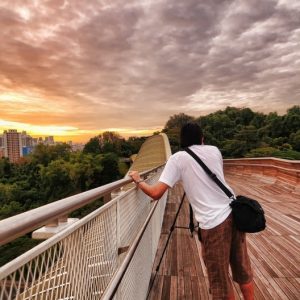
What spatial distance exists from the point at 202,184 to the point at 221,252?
1.40 ft

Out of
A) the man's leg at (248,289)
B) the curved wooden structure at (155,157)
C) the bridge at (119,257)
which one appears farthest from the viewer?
the curved wooden structure at (155,157)

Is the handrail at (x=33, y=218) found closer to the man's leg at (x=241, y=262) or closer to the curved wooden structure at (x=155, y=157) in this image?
the man's leg at (x=241, y=262)

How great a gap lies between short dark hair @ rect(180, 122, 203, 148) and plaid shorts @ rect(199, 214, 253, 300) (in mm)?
509

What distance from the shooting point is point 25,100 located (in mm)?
66812

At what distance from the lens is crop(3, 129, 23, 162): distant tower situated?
15612 cm

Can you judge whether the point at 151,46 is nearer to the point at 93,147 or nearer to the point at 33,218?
the point at 33,218

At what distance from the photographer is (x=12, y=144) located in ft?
530

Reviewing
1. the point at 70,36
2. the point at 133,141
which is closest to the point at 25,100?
the point at 133,141

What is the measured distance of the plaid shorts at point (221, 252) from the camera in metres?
2.04

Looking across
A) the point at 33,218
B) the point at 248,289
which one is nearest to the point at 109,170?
the point at 248,289

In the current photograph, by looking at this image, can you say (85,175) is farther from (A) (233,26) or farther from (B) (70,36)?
(A) (233,26)

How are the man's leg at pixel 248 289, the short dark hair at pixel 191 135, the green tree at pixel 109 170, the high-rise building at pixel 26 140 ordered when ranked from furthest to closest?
1. the high-rise building at pixel 26 140
2. the green tree at pixel 109 170
3. the man's leg at pixel 248 289
4. the short dark hair at pixel 191 135

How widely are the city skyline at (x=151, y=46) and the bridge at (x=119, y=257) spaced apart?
14.4m

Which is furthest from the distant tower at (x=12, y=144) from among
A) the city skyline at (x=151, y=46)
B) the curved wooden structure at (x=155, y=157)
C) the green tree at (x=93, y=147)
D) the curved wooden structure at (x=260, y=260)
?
the curved wooden structure at (x=260, y=260)
